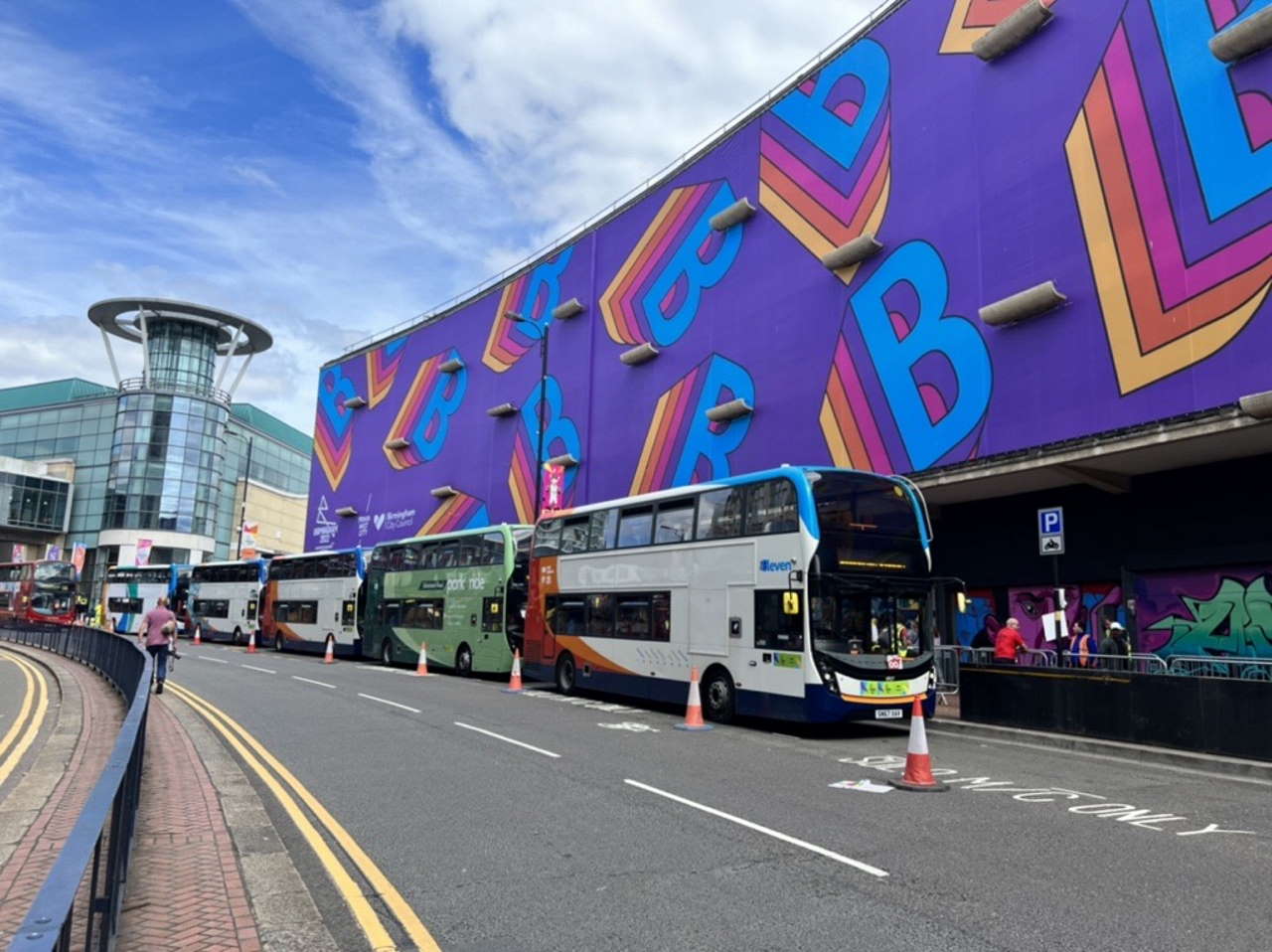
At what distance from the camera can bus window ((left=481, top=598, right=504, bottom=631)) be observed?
23766 mm

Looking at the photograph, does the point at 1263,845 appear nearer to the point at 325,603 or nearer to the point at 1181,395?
the point at 1181,395

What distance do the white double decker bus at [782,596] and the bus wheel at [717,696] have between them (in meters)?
0.03

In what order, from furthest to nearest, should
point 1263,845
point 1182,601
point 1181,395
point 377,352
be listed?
point 377,352 → point 1182,601 → point 1181,395 → point 1263,845

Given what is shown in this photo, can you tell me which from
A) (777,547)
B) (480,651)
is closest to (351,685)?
(480,651)

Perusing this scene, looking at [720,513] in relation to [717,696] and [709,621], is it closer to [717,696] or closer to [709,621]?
[709,621]

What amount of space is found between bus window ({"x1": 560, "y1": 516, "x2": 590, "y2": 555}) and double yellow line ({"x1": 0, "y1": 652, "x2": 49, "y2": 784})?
32.6 ft

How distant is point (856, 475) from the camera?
46.6 ft

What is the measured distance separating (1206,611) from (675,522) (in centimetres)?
979

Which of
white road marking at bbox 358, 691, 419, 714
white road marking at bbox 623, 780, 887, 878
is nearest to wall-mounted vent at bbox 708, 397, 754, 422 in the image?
white road marking at bbox 358, 691, 419, 714

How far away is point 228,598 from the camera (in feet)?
137

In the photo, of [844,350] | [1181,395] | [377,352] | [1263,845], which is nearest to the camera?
[1263,845]

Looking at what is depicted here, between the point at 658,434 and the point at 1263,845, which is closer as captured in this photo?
the point at 1263,845

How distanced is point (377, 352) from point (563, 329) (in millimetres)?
16774

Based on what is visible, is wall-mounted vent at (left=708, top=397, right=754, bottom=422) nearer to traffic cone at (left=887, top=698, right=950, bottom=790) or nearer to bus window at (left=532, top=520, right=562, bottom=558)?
bus window at (left=532, top=520, right=562, bottom=558)
